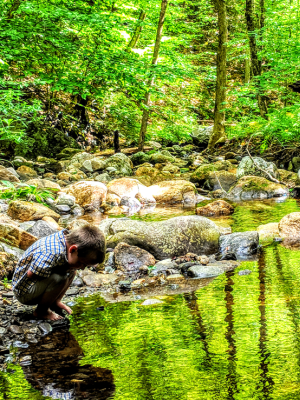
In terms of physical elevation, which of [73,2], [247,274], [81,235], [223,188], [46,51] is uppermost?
[73,2]

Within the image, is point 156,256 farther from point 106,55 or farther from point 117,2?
point 117,2

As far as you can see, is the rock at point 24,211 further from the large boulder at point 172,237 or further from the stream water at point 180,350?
the stream water at point 180,350

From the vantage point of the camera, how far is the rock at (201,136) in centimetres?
1900

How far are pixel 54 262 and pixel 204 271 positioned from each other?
2.10 meters

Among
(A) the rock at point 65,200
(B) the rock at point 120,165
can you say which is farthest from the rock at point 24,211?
(B) the rock at point 120,165

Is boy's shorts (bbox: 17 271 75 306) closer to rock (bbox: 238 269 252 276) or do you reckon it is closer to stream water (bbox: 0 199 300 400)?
stream water (bbox: 0 199 300 400)

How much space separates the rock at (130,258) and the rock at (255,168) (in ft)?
23.5

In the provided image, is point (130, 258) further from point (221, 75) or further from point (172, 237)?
point (221, 75)

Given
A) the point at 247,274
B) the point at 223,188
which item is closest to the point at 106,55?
the point at 223,188

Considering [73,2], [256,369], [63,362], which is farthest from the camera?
[73,2]

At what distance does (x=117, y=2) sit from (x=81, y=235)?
40.9 feet

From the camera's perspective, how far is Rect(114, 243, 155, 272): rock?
16.0 ft

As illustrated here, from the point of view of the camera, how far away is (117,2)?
13.3 meters

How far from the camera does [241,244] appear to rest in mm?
5402
